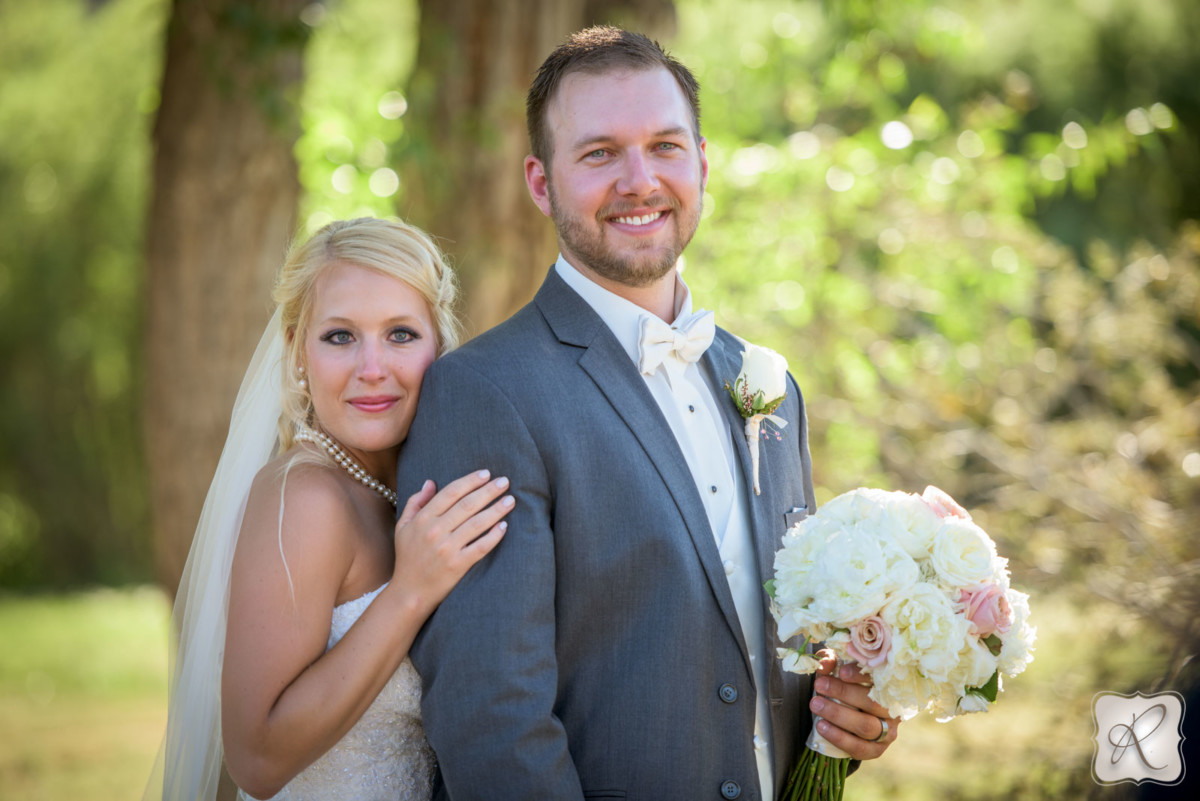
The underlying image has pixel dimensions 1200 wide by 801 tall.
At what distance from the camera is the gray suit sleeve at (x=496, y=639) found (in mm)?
2059

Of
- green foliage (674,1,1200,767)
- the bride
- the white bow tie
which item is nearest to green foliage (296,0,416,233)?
green foliage (674,1,1200,767)

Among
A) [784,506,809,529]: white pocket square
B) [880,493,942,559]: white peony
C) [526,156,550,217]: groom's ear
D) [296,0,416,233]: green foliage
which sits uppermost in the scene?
[296,0,416,233]: green foliage

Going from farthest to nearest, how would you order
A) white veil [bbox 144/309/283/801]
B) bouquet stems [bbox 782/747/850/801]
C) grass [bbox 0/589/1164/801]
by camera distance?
grass [bbox 0/589/1164/801], white veil [bbox 144/309/283/801], bouquet stems [bbox 782/747/850/801]

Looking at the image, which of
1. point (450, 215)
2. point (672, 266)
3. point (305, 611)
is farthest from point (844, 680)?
point (450, 215)

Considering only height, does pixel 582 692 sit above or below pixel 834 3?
below

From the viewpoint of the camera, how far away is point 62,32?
1385 centimetres

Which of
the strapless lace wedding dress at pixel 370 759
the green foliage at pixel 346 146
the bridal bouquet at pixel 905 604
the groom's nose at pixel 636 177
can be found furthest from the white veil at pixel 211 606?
the green foliage at pixel 346 146

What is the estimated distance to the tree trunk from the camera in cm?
509

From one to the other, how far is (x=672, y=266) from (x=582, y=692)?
41.9 inches

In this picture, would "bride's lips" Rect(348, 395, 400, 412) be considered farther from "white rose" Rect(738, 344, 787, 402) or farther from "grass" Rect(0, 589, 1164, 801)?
"grass" Rect(0, 589, 1164, 801)

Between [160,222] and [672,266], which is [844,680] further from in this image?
[160,222]

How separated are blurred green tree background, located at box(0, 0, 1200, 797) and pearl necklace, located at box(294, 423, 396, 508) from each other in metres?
2.05

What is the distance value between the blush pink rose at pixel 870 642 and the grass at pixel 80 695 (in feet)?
15.1

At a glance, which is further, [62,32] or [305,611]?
[62,32]
